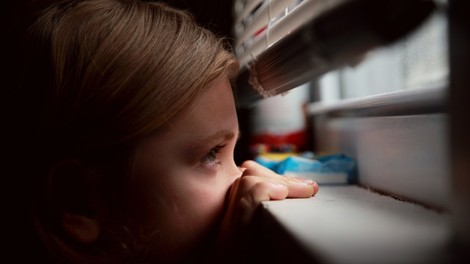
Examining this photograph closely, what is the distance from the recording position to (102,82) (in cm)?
68

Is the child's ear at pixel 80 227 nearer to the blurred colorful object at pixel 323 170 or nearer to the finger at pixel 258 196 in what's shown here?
the finger at pixel 258 196

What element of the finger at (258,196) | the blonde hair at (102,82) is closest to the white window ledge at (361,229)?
the finger at (258,196)

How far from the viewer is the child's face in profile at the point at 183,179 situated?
27.2 inches

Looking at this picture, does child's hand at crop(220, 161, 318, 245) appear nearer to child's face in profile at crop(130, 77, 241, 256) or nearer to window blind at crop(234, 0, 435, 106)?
child's face in profile at crop(130, 77, 241, 256)

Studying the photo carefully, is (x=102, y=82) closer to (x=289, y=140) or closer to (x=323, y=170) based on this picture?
(x=323, y=170)

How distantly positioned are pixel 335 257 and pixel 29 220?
62 centimetres

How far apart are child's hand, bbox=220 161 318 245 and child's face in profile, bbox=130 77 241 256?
46 millimetres

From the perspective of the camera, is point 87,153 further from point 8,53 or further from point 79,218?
point 8,53

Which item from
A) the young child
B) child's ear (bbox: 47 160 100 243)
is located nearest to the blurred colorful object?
the young child

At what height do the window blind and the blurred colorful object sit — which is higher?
the window blind

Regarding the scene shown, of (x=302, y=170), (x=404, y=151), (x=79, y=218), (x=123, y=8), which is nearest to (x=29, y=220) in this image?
(x=79, y=218)

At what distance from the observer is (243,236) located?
651 millimetres

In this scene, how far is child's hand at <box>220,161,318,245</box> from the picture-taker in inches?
25.5

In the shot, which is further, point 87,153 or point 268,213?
point 87,153
